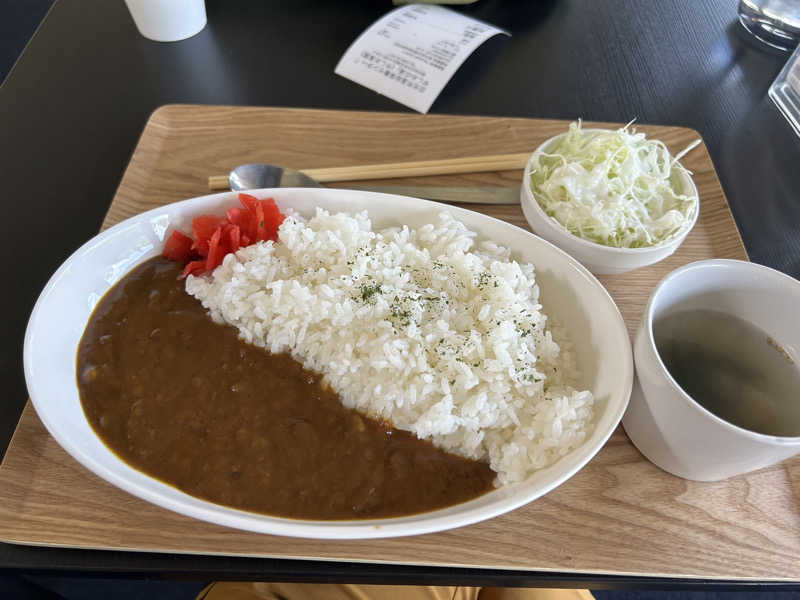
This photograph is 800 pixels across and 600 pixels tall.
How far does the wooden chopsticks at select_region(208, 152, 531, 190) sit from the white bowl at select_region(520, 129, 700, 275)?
0.85 feet

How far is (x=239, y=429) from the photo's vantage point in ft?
4.39


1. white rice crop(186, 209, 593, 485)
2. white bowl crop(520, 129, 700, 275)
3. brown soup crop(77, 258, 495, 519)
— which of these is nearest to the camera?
brown soup crop(77, 258, 495, 519)

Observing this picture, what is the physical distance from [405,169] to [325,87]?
0.69 m

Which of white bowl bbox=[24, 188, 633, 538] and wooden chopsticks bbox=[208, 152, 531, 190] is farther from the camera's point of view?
wooden chopsticks bbox=[208, 152, 531, 190]

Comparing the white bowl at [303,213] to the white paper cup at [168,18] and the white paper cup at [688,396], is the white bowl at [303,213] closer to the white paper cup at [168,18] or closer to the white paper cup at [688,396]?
the white paper cup at [688,396]

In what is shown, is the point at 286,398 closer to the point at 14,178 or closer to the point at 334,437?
the point at 334,437

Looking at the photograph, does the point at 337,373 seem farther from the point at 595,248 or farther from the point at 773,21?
the point at 773,21

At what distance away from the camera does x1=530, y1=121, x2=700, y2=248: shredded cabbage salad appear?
1652 mm

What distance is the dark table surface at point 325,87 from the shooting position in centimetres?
193

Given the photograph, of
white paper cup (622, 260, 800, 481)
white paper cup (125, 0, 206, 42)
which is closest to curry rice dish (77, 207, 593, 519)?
white paper cup (622, 260, 800, 481)

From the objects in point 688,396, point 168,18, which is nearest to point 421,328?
point 688,396

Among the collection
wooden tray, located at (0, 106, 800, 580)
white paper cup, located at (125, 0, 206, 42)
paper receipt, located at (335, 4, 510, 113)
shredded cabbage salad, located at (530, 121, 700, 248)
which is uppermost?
white paper cup, located at (125, 0, 206, 42)

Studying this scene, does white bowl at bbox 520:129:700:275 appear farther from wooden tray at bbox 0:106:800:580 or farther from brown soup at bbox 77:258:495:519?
brown soup at bbox 77:258:495:519

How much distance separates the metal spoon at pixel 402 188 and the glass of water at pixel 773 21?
1.81m
